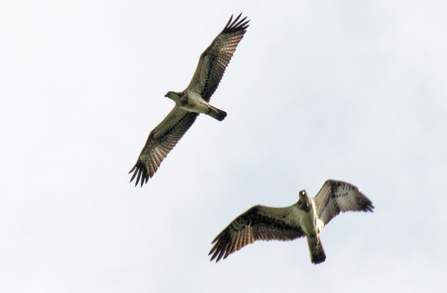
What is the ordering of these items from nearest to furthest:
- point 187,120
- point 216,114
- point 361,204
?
point 361,204 < point 216,114 < point 187,120

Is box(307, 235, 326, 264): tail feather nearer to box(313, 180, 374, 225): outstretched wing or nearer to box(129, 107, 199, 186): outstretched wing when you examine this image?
box(313, 180, 374, 225): outstretched wing

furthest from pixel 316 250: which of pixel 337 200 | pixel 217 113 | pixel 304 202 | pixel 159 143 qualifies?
pixel 159 143

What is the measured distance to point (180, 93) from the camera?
13.9 m

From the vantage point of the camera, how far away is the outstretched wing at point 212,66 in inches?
547

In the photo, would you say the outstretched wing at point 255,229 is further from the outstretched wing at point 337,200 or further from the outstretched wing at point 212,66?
the outstretched wing at point 212,66

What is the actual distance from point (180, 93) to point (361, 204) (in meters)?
5.09

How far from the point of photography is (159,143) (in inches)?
598

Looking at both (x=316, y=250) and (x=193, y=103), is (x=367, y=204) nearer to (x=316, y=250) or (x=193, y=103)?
(x=316, y=250)

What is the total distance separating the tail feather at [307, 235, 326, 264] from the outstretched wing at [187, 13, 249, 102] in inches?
180

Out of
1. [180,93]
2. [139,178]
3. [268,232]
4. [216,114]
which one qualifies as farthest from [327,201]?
[139,178]

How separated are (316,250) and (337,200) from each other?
106cm

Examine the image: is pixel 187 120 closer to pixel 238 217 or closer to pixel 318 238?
pixel 238 217

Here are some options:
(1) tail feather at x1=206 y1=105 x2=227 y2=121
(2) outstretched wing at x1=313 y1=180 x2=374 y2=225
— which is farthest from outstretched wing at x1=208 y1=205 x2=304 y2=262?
(1) tail feather at x1=206 y1=105 x2=227 y2=121

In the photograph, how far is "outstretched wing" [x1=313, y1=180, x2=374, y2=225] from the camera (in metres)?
11.2
